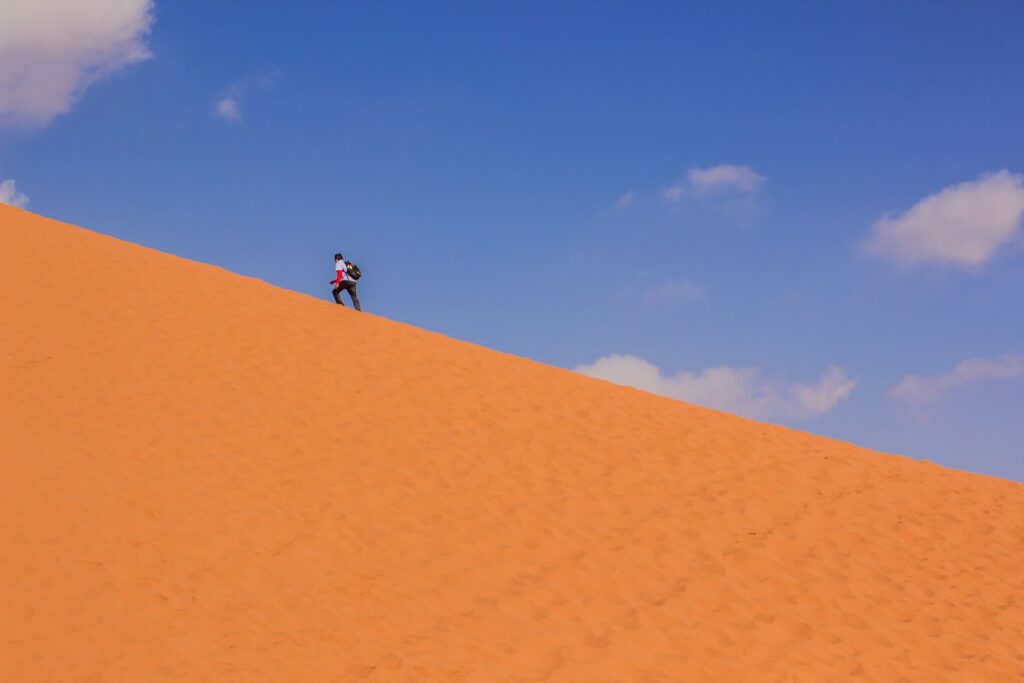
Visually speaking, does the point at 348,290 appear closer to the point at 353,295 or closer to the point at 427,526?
the point at 353,295

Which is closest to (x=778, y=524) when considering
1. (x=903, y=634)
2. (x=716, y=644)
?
(x=903, y=634)

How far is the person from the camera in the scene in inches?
664

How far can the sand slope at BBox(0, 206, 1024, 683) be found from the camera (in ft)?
25.1

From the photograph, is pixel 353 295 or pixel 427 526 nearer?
pixel 427 526

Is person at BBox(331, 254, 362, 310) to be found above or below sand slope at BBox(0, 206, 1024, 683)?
above

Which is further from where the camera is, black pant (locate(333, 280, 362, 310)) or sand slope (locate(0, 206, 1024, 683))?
black pant (locate(333, 280, 362, 310))

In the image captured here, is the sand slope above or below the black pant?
below

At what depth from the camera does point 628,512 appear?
10.5 m

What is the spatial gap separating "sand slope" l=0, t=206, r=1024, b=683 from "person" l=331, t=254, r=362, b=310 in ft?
5.27

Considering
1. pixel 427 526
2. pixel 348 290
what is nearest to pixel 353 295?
pixel 348 290

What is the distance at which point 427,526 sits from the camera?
991cm

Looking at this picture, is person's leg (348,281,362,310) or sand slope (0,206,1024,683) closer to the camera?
sand slope (0,206,1024,683)

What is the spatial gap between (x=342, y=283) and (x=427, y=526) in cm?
822

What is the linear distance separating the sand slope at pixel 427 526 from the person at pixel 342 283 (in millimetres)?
1607
